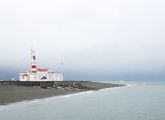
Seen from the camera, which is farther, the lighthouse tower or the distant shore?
the lighthouse tower

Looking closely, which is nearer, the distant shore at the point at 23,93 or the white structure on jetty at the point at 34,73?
the distant shore at the point at 23,93

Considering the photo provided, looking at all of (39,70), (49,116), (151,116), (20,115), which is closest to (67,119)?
(49,116)

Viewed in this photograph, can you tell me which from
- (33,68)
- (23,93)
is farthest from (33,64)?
(23,93)

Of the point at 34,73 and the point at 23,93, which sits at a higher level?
the point at 34,73

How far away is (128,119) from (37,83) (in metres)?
55.0

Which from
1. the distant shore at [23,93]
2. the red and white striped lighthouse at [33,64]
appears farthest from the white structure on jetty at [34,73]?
the distant shore at [23,93]

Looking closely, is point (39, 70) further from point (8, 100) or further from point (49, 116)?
point (49, 116)

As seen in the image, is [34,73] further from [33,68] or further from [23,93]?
[23,93]

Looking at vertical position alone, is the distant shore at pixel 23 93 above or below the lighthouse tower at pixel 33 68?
below

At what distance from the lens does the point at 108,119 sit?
30.7 meters

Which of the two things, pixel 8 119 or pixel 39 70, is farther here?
pixel 39 70

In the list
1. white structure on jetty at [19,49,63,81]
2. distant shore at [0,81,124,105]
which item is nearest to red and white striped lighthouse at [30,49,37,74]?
white structure on jetty at [19,49,63,81]

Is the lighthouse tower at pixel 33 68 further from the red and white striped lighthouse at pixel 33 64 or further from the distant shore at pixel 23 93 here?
the distant shore at pixel 23 93

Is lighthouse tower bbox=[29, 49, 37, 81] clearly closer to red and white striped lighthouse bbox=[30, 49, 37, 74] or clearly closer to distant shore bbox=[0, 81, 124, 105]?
red and white striped lighthouse bbox=[30, 49, 37, 74]
